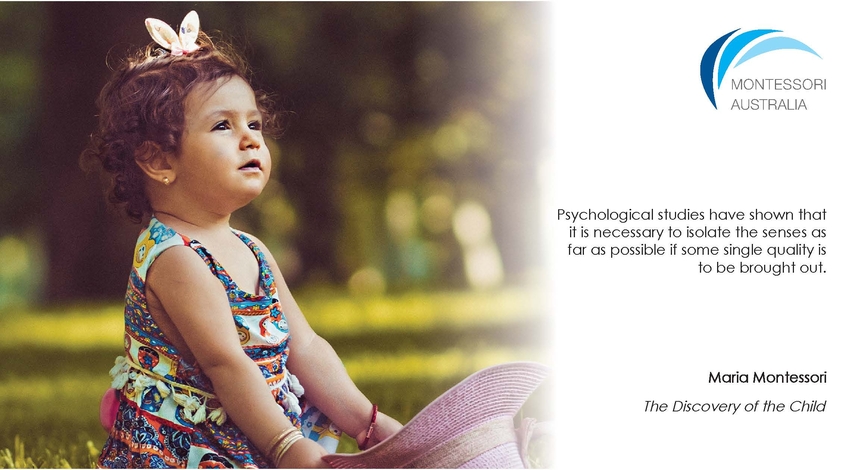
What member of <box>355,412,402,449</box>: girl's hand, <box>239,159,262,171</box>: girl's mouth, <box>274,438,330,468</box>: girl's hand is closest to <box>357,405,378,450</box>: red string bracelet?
<box>355,412,402,449</box>: girl's hand

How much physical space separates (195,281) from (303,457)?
1.45 feet

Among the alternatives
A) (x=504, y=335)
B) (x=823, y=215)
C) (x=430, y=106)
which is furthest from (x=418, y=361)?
(x=823, y=215)

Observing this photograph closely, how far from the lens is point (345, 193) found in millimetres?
4891

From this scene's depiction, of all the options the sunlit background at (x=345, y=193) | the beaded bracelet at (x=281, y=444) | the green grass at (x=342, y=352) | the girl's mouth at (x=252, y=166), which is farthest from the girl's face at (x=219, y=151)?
the green grass at (x=342, y=352)

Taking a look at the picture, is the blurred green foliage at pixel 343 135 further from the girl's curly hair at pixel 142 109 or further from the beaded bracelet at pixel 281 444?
the beaded bracelet at pixel 281 444

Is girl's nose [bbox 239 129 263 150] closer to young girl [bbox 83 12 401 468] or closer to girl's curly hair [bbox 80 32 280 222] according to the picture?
young girl [bbox 83 12 401 468]

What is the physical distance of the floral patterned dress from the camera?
2.04 meters

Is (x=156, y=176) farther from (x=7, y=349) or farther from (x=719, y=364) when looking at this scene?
(x=7, y=349)

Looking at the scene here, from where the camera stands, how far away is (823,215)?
99.2 inches

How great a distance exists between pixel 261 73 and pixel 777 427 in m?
→ 1.66

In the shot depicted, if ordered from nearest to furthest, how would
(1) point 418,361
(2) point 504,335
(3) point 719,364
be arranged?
(3) point 719,364, (2) point 504,335, (1) point 418,361

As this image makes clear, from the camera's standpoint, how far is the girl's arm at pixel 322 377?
7.43ft

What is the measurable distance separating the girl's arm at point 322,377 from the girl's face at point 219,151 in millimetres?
183

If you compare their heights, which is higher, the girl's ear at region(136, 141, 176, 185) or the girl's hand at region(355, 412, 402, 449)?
the girl's ear at region(136, 141, 176, 185)
